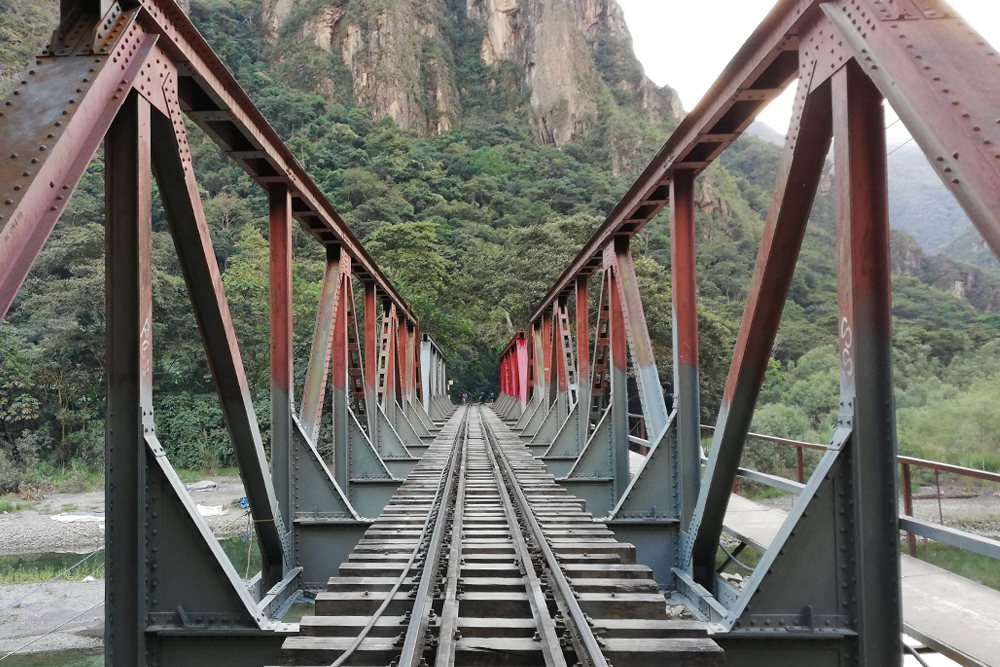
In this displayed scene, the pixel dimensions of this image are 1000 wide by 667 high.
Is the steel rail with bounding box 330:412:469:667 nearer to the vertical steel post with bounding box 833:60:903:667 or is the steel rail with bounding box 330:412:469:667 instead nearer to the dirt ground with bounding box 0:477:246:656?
the dirt ground with bounding box 0:477:246:656

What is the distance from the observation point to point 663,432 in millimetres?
6484

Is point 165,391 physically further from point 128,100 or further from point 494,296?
point 128,100

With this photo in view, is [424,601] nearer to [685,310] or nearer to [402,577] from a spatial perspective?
[402,577]

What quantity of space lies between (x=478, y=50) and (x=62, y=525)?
111m

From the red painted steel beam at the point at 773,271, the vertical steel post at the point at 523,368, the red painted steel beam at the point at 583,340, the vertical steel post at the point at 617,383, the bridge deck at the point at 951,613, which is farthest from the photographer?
the vertical steel post at the point at 523,368

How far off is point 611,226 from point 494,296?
29936 mm

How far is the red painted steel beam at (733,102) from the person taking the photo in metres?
3.75

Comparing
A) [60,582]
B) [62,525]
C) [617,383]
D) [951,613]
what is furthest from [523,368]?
[951,613]

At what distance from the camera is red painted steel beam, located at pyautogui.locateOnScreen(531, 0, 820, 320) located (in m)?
3.75

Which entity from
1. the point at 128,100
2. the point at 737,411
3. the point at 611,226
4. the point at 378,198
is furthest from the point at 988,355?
the point at 378,198

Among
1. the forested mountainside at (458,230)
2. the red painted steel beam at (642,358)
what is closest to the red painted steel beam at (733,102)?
the red painted steel beam at (642,358)

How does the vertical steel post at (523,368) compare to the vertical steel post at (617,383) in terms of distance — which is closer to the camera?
the vertical steel post at (617,383)

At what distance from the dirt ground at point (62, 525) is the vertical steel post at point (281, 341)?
1287 cm

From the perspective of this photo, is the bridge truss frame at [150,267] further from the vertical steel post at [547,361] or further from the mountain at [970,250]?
the mountain at [970,250]
